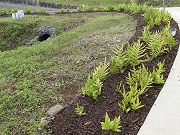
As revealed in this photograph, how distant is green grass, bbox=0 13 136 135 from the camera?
10898 millimetres

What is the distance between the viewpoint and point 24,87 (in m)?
12.2

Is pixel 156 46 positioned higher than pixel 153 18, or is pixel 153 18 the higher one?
pixel 156 46

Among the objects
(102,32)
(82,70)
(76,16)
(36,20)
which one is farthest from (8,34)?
(82,70)

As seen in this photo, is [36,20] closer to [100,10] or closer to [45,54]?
[100,10]

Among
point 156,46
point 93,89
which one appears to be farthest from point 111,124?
point 156,46

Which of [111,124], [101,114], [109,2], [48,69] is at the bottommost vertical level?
[109,2]

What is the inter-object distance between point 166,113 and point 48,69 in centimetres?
479

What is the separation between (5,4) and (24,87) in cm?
2720

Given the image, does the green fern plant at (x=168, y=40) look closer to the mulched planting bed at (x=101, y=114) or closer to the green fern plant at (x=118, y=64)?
the green fern plant at (x=118, y=64)

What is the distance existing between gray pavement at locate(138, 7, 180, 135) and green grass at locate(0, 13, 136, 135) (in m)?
2.38

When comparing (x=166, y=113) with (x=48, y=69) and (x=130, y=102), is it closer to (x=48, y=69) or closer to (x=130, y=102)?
(x=130, y=102)

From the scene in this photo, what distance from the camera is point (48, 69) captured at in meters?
13.2

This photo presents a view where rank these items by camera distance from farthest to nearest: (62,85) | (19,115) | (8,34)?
(8,34) < (62,85) < (19,115)

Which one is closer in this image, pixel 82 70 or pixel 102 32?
pixel 82 70
